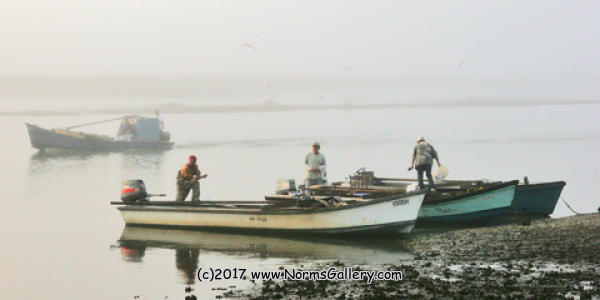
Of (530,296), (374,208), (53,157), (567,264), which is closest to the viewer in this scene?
(530,296)

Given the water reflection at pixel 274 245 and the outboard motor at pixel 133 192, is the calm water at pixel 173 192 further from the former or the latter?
the outboard motor at pixel 133 192

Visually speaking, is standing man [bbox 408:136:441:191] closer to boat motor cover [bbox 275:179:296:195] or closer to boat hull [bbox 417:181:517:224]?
boat hull [bbox 417:181:517:224]

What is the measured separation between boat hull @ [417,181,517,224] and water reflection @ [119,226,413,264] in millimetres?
2368

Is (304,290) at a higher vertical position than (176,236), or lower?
lower

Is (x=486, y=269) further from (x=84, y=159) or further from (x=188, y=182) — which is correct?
(x=84, y=159)

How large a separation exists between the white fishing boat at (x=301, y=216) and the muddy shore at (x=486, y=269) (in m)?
0.86

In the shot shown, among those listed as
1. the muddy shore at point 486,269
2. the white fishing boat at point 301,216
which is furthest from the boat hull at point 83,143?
the muddy shore at point 486,269

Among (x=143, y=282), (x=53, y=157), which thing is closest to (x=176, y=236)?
(x=143, y=282)

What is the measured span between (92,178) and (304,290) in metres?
32.3

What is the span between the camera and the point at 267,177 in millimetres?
43719

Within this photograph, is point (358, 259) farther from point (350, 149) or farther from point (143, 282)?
point (350, 149)

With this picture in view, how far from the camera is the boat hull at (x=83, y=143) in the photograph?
59062 millimetres

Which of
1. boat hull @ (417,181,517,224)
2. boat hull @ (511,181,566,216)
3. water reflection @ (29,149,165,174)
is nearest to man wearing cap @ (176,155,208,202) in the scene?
boat hull @ (417,181,517,224)

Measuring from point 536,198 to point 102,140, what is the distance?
3996 cm
